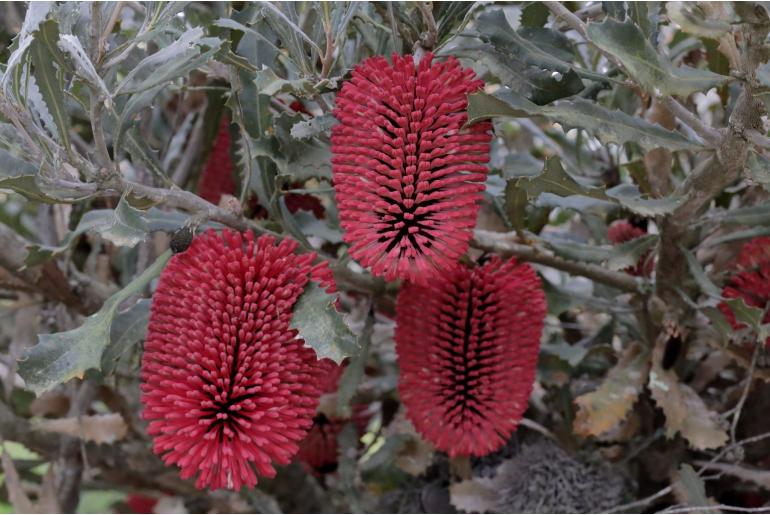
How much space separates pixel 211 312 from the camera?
0.53 meters

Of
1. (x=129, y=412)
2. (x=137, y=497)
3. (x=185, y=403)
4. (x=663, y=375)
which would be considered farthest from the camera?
(x=137, y=497)

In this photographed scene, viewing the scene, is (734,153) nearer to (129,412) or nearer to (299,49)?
(299,49)

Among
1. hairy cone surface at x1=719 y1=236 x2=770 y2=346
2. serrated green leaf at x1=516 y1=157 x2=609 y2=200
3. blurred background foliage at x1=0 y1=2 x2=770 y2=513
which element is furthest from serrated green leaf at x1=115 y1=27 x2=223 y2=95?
hairy cone surface at x1=719 y1=236 x2=770 y2=346

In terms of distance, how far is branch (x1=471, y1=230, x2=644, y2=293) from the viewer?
670 mm

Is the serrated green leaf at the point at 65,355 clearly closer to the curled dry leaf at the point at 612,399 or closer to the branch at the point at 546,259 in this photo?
the branch at the point at 546,259

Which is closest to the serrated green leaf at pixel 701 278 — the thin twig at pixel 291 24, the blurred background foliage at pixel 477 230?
the blurred background foliage at pixel 477 230

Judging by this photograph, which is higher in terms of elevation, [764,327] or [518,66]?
[518,66]

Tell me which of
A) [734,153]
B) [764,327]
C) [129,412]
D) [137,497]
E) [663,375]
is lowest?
[137,497]

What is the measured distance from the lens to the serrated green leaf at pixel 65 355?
0.55 meters

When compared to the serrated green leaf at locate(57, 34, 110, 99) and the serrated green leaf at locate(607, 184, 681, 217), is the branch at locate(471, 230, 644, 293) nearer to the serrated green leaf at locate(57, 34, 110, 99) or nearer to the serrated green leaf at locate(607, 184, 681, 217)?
the serrated green leaf at locate(607, 184, 681, 217)

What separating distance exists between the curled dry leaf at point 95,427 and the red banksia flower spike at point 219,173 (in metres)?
0.24

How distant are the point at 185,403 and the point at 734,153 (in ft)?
1.27

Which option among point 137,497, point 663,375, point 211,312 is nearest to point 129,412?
point 137,497

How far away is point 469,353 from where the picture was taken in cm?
60
